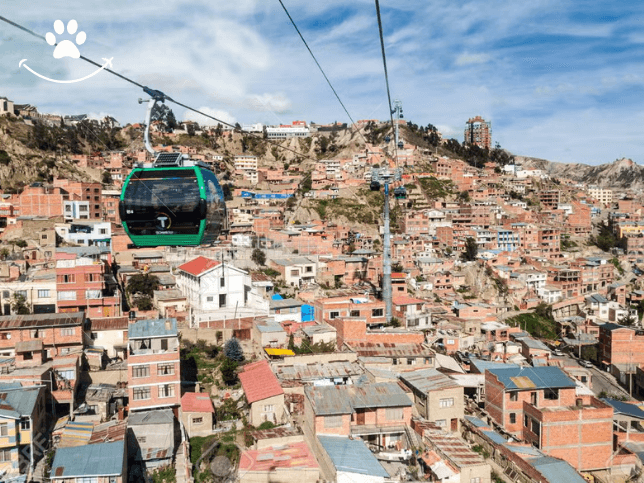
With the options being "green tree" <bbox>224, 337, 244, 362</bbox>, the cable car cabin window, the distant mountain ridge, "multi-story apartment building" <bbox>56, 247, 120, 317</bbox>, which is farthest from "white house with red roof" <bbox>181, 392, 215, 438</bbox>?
the distant mountain ridge

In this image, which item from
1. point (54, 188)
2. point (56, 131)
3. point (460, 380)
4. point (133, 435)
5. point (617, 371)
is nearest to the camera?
point (133, 435)

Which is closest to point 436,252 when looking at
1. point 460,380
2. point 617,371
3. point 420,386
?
point 617,371

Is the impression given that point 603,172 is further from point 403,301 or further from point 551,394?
point 551,394

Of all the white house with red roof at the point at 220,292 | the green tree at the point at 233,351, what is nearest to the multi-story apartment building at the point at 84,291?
the white house with red roof at the point at 220,292

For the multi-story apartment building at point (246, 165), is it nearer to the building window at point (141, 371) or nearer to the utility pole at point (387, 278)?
the utility pole at point (387, 278)

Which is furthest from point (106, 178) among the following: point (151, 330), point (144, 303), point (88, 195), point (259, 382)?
point (259, 382)

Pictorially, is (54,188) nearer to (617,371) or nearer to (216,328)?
(216,328)

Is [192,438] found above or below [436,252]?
below
